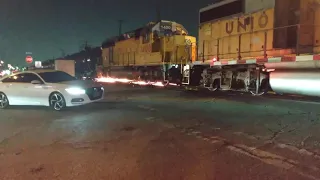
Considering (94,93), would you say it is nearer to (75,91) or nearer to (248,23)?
(75,91)

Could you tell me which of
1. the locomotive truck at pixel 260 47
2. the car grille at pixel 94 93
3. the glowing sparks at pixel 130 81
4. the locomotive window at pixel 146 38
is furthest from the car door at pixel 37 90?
the locomotive window at pixel 146 38

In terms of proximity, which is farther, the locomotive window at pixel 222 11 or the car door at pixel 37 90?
the locomotive window at pixel 222 11

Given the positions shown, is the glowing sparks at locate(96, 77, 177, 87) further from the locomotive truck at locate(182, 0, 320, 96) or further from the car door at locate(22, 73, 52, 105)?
the car door at locate(22, 73, 52, 105)

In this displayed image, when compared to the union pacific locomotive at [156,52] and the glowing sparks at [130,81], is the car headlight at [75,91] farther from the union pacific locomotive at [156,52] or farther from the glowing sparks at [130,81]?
the glowing sparks at [130,81]

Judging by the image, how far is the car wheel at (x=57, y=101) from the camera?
35.1 ft

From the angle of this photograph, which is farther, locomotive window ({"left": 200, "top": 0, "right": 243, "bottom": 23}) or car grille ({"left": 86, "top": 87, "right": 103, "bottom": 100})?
locomotive window ({"left": 200, "top": 0, "right": 243, "bottom": 23})

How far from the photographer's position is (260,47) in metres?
12.4

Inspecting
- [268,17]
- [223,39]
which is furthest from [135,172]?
[223,39]

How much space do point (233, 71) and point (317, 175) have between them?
33.3 ft

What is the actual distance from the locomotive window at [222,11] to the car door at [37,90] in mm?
8581

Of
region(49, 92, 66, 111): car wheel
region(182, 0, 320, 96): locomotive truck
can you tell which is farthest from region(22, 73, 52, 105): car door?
region(182, 0, 320, 96): locomotive truck

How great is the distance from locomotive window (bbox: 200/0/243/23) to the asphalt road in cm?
558

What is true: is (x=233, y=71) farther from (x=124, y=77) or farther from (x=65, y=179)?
(x=124, y=77)

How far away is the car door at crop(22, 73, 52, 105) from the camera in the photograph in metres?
11.0
